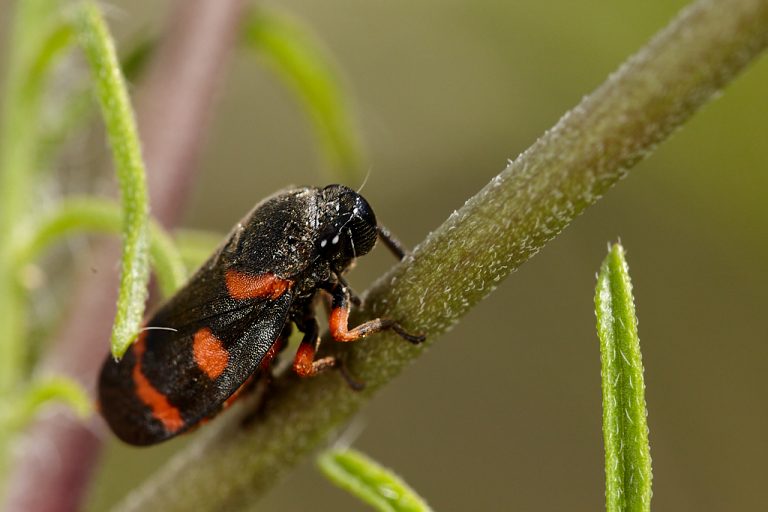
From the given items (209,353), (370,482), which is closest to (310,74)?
(209,353)

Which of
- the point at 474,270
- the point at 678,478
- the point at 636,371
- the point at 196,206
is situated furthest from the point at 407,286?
the point at 196,206

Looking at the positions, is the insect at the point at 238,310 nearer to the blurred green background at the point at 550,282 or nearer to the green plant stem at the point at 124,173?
the green plant stem at the point at 124,173

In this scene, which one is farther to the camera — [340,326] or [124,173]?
[340,326]

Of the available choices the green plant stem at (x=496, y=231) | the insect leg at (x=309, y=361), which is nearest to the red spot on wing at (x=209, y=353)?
the insect leg at (x=309, y=361)

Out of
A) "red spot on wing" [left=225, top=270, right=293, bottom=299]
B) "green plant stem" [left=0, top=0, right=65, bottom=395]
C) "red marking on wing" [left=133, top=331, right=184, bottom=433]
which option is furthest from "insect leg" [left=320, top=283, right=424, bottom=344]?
"green plant stem" [left=0, top=0, right=65, bottom=395]

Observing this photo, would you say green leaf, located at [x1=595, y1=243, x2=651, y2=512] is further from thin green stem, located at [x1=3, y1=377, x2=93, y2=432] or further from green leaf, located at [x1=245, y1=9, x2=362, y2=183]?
green leaf, located at [x1=245, y1=9, x2=362, y2=183]

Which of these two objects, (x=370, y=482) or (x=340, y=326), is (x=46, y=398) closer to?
(x=340, y=326)
